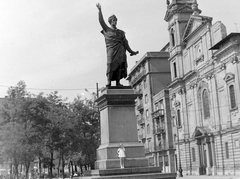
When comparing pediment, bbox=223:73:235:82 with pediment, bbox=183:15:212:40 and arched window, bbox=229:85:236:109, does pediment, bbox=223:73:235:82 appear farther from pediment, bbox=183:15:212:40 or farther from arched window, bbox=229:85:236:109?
pediment, bbox=183:15:212:40

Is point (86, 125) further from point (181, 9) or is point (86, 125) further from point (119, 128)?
point (119, 128)

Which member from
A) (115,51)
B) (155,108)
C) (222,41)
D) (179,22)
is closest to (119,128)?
(115,51)

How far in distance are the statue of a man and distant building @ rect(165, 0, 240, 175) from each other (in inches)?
999

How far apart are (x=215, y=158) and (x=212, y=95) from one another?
7.53 meters

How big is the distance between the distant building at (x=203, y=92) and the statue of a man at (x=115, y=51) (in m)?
25.4

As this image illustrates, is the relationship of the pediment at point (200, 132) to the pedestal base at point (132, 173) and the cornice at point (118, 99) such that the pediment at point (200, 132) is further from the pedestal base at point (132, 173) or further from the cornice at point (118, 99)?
the pedestal base at point (132, 173)

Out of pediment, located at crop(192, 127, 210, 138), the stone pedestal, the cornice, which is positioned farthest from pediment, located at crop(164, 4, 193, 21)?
the cornice

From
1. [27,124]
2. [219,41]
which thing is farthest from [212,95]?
[27,124]

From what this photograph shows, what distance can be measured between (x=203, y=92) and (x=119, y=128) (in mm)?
34465

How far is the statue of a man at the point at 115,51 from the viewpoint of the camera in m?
13.4

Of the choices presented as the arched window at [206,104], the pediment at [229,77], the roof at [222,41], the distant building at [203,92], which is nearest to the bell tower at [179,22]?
the distant building at [203,92]

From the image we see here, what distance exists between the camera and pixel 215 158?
41938 mm

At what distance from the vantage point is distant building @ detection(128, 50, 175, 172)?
59.2 m

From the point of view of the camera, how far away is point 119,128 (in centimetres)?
1259
